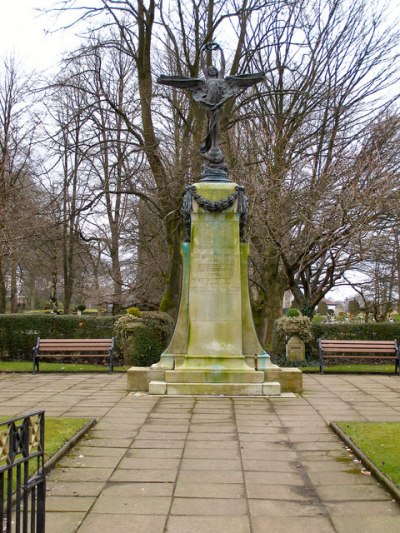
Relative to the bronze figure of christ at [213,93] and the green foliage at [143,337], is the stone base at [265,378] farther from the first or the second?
the green foliage at [143,337]

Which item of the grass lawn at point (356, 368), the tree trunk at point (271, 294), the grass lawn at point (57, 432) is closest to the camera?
the grass lawn at point (57, 432)

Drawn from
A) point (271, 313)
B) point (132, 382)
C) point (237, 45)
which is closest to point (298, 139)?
point (237, 45)

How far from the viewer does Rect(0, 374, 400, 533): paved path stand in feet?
15.0

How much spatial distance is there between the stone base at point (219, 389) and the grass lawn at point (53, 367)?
16.5ft

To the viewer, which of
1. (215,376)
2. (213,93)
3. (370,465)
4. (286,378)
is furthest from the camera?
(213,93)

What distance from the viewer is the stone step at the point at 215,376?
33.9ft

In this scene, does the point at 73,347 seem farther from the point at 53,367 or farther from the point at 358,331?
the point at 358,331

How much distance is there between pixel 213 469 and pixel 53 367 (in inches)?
421

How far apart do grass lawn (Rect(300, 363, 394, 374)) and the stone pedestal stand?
4632mm

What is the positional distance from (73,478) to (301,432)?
3.20 metres

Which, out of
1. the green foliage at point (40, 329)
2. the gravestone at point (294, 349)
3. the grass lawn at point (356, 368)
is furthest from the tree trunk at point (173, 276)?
the grass lawn at point (356, 368)

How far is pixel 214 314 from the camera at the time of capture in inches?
424

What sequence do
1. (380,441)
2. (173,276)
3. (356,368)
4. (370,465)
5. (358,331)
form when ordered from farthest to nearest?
(173,276) → (358,331) → (356,368) → (380,441) → (370,465)

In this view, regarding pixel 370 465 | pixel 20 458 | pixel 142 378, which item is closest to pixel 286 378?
pixel 142 378
